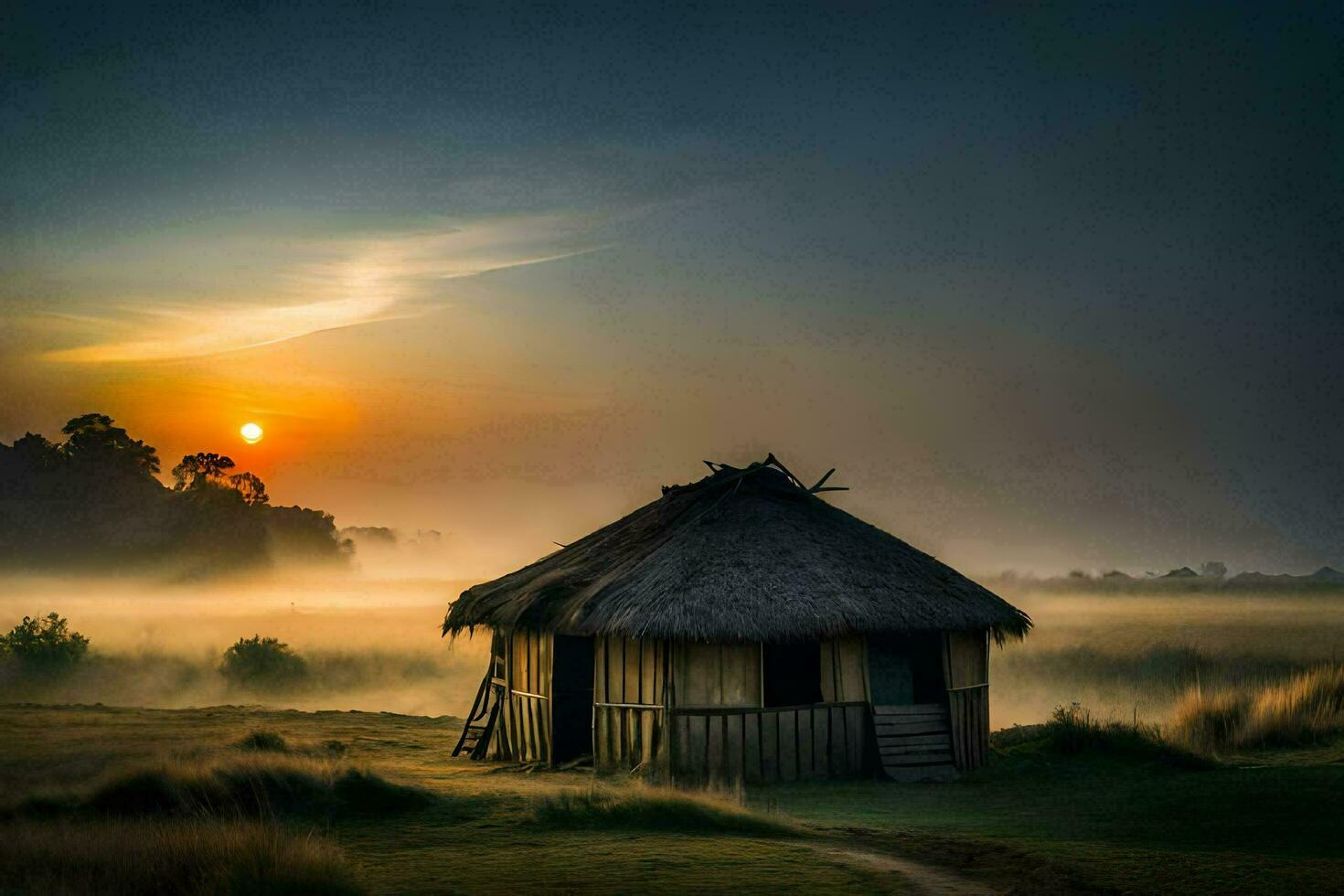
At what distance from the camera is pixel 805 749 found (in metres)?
19.2

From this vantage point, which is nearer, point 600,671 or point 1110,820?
point 1110,820

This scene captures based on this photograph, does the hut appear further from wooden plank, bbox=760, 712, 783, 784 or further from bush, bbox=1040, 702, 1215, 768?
bush, bbox=1040, 702, 1215, 768

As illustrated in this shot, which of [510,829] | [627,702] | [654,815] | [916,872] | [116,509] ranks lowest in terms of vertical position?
[916,872]

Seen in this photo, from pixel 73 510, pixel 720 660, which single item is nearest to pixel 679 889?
pixel 720 660

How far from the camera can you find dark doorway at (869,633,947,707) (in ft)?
67.3

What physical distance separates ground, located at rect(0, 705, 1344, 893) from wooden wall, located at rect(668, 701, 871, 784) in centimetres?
56

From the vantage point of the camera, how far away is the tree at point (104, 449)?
2803 inches

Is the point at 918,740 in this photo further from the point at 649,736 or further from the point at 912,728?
the point at 649,736

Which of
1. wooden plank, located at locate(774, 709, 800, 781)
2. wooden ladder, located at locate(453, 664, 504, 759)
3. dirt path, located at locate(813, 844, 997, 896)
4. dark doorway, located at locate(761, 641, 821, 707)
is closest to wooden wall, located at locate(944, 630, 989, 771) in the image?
dark doorway, located at locate(761, 641, 821, 707)

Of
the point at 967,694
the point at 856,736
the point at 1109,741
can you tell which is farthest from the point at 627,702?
the point at 1109,741

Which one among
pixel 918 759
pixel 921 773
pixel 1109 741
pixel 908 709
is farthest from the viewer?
pixel 1109 741

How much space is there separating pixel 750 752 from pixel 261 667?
86.9 feet

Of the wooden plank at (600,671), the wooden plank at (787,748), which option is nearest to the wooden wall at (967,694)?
the wooden plank at (787,748)

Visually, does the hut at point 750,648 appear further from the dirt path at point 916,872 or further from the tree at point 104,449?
the tree at point 104,449
